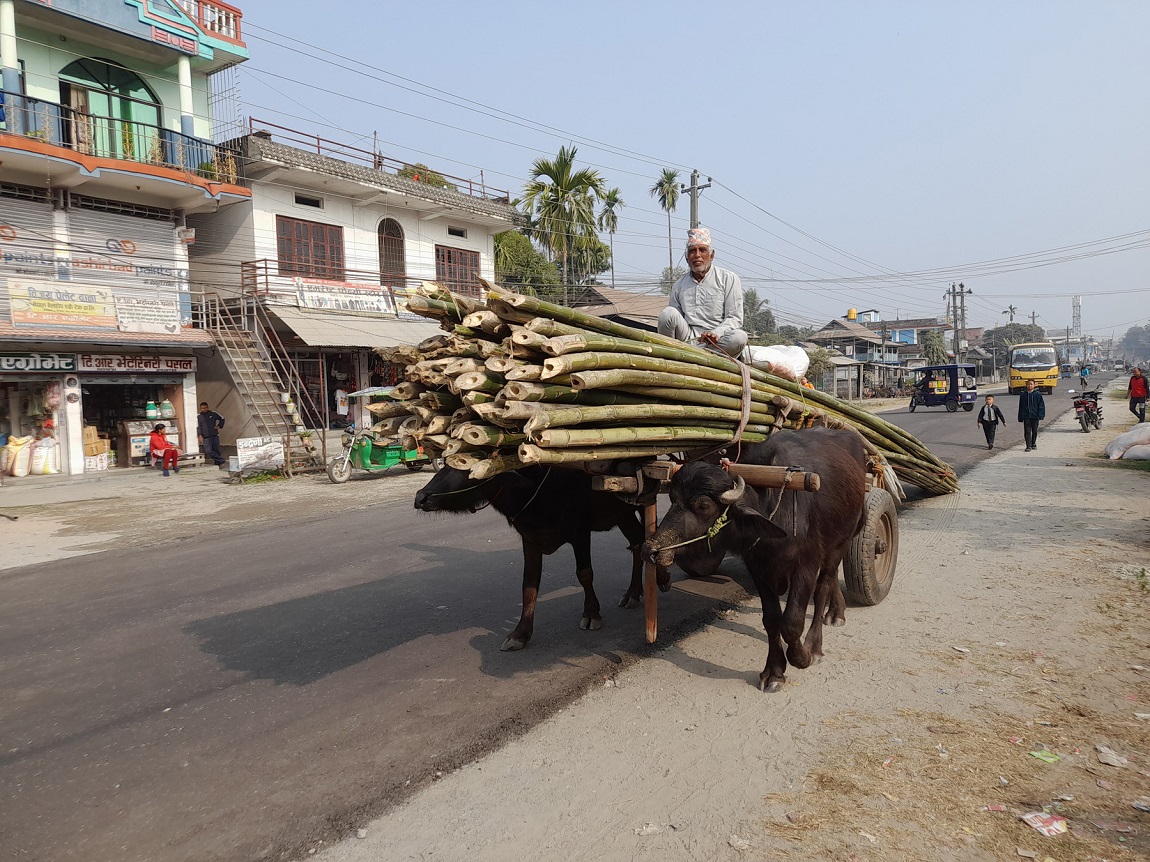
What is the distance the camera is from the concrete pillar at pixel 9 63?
598 inches

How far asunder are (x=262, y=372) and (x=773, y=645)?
17.4 metres

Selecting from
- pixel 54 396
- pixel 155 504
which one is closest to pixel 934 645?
pixel 155 504

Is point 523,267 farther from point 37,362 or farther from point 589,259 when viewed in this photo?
point 37,362

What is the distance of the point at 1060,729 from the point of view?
3701 mm

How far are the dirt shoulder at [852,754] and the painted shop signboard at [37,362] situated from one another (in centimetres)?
1645

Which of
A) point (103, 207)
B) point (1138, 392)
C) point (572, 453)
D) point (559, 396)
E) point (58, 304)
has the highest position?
point (103, 207)

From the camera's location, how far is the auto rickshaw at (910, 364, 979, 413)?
32.7m

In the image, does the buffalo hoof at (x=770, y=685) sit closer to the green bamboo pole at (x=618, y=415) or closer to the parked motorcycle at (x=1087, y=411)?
the green bamboo pole at (x=618, y=415)

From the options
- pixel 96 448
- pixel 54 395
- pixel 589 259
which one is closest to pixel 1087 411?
pixel 589 259

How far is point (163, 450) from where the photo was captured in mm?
17078

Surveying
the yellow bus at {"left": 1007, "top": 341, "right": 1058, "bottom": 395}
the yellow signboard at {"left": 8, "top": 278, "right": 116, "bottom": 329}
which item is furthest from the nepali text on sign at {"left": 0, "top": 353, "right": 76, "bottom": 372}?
the yellow bus at {"left": 1007, "top": 341, "right": 1058, "bottom": 395}

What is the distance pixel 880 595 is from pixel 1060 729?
2.22 m

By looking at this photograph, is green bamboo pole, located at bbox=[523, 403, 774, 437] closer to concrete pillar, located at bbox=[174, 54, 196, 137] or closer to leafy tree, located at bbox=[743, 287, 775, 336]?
concrete pillar, located at bbox=[174, 54, 196, 137]

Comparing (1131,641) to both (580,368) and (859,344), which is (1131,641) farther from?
(859,344)
